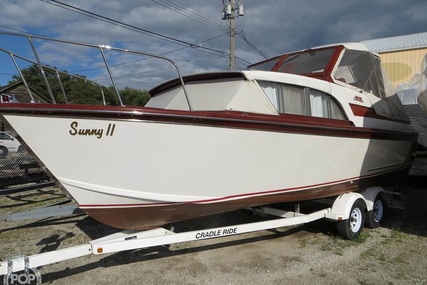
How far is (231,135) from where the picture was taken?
366 centimetres

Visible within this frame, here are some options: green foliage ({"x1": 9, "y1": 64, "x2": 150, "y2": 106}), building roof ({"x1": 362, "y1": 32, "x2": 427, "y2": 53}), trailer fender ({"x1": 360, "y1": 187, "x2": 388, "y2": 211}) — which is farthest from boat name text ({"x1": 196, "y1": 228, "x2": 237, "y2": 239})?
building roof ({"x1": 362, "y1": 32, "x2": 427, "y2": 53})

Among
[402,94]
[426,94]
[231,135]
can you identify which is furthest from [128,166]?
[402,94]

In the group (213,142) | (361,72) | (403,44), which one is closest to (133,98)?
(213,142)

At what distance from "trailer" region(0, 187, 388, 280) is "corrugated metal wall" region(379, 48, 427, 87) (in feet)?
19.1

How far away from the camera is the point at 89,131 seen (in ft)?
10.3

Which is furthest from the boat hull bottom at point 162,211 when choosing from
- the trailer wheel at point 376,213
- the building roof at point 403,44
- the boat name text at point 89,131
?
the building roof at point 403,44

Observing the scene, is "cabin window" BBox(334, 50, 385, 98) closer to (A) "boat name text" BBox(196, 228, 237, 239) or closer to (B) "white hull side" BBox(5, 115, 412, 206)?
(B) "white hull side" BBox(5, 115, 412, 206)

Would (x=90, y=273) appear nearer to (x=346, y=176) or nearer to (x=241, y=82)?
(x=241, y=82)

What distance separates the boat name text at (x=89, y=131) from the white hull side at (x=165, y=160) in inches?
1.1

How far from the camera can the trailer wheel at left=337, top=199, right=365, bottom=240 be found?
15.6ft

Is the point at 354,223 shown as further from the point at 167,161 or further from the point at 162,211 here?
the point at 167,161

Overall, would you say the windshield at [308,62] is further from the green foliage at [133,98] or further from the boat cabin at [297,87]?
the green foliage at [133,98]

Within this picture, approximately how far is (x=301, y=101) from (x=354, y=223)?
1926 millimetres

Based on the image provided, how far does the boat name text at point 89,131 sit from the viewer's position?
10.2 ft
